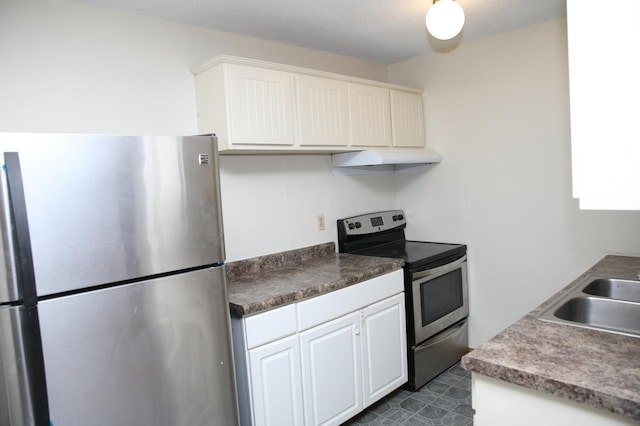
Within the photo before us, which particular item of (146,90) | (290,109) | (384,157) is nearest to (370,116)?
(384,157)

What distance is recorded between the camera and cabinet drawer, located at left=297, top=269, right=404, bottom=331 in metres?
2.18

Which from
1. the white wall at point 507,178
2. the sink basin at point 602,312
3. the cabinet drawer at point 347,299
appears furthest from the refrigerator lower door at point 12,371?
the white wall at point 507,178

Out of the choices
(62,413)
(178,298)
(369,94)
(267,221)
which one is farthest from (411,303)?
(62,413)

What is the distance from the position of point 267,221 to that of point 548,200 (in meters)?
1.88

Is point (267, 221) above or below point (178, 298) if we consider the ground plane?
above

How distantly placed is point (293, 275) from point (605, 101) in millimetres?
1833

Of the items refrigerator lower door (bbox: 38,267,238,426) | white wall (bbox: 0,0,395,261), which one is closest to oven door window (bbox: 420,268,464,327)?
white wall (bbox: 0,0,395,261)

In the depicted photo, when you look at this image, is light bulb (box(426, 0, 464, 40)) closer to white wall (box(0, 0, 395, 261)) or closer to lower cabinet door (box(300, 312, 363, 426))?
white wall (box(0, 0, 395, 261))

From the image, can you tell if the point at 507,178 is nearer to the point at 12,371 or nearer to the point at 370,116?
the point at 370,116

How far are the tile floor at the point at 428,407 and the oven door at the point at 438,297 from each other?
1.13 feet

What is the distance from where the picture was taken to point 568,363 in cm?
119

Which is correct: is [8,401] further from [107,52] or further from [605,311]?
[605,311]

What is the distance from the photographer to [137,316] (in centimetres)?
153

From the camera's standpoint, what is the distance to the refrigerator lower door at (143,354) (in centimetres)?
139
